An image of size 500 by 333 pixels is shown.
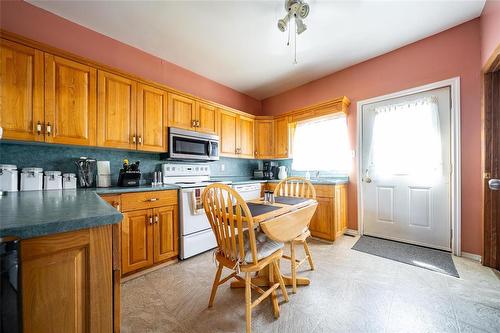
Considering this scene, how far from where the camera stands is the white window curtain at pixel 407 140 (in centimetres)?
248

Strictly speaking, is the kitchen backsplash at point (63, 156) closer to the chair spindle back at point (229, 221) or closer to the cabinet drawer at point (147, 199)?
the cabinet drawer at point (147, 199)

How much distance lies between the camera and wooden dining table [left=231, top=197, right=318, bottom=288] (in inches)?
51.4

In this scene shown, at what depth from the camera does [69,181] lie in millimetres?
1983

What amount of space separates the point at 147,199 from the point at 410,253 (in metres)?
3.16

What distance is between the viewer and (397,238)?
274 cm

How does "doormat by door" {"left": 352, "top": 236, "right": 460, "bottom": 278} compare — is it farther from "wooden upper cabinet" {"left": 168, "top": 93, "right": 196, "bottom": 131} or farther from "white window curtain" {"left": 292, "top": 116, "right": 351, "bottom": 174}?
"wooden upper cabinet" {"left": 168, "top": 93, "right": 196, "bottom": 131}

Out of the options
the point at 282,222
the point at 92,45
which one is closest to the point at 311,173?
the point at 282,222

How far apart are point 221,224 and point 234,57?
2528 millimetres

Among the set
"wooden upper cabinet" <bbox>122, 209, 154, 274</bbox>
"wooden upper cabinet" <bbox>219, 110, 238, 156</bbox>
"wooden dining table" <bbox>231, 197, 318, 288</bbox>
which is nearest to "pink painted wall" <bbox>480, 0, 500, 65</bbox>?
"wooden dining table" <bbox>231, 197, 318, 288</bbox>

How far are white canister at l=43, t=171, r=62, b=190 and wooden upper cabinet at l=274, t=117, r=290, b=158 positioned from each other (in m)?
3.14

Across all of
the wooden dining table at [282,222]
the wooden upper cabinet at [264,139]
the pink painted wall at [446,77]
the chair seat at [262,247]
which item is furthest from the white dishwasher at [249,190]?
the pink painted wall at [446,77]

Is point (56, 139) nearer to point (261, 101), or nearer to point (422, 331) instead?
point (422, 331)

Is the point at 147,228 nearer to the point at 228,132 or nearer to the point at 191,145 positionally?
the point at 191,145

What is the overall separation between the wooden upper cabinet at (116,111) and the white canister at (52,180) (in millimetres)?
469
